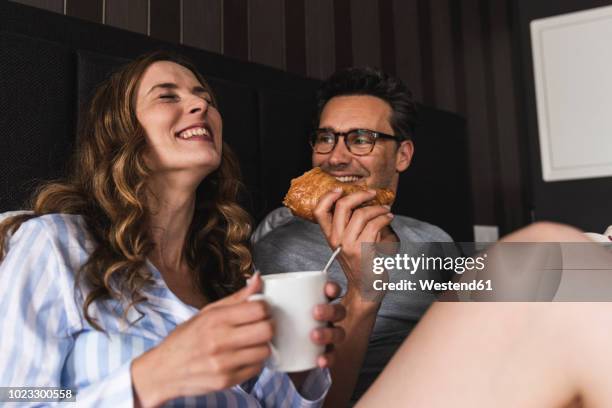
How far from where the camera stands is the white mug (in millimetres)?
675

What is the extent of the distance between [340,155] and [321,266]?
0.39 m

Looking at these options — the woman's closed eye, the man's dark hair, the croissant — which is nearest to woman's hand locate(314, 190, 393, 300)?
the croissant

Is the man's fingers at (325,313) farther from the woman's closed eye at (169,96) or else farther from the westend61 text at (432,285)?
the woman's closed eye at (169,96)

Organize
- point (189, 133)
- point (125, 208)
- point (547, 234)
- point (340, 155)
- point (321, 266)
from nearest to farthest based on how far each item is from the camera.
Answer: point (547, 234) < point (125, 208) < point (189, 133) < point (321, 266) < point (340, 155)

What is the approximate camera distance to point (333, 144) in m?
1.82

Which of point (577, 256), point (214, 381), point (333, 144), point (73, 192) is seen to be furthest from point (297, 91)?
point (214, 381)

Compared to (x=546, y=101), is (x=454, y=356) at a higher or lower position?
lower

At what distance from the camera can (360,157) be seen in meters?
1.81

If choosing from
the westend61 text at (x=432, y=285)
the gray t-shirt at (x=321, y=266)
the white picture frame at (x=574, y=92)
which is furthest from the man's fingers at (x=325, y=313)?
the white picture frame at (x=574, y=92)

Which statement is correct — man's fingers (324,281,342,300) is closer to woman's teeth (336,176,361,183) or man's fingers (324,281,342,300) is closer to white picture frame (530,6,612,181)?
woman's teeth (336,176,361,183)

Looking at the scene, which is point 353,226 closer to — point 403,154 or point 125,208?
point 125,208

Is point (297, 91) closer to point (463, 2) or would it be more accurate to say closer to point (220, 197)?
point (220, 197)

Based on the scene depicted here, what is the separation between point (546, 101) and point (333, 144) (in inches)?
92.8

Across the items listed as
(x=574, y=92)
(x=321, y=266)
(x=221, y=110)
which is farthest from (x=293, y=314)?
(x=574, y=92)
